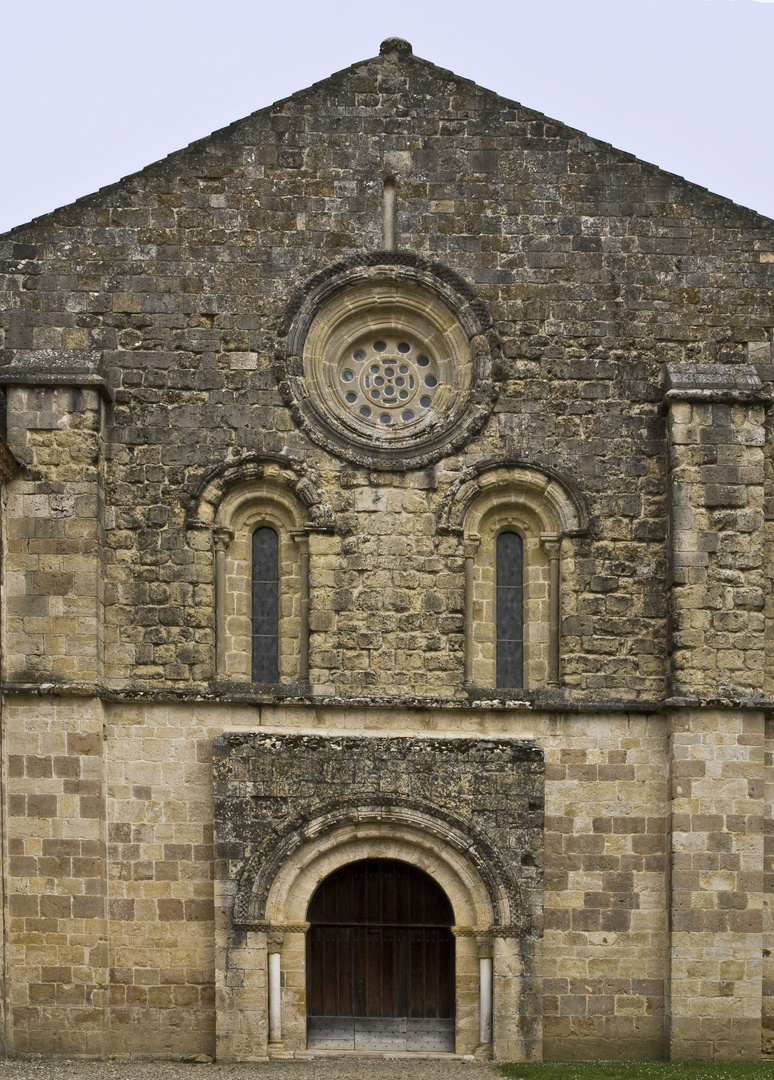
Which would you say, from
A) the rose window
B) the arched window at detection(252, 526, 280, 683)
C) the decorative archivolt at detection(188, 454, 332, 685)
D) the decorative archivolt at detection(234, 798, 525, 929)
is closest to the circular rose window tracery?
the rose window

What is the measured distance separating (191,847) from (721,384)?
6.93 meters

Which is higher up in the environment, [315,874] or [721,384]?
[721,384]

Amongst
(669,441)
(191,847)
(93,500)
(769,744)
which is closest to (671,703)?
(769,744)

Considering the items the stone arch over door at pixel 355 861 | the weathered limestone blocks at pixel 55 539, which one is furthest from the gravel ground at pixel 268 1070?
the weathered limestone blocks at pixel 55 539

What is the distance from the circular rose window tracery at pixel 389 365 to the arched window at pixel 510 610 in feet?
3.97

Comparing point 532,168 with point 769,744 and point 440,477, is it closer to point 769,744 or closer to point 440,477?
point 440,477

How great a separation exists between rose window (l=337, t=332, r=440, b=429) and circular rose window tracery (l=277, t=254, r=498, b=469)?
0.03 feet

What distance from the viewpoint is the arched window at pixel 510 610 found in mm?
15656

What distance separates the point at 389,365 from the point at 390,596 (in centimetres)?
249

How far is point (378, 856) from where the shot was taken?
1505cm

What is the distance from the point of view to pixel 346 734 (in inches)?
599

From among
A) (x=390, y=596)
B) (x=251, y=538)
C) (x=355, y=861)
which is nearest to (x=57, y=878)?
(x=355, y=861)

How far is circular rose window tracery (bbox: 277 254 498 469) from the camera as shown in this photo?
15617 millimetres

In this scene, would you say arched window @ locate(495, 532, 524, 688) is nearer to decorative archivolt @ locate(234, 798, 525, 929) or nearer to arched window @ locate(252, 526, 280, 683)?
decorative archivolt @ locate(234, 798, 525, 929)
